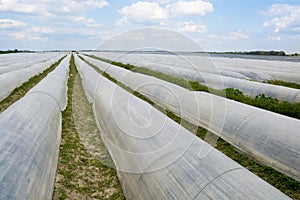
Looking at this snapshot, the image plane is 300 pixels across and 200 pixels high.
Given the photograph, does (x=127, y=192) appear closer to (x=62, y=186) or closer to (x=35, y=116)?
(x=62, y=186)

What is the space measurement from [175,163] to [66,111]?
714 cm

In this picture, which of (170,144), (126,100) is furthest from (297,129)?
(126,100)

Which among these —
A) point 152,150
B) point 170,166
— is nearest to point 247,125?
point 152,150

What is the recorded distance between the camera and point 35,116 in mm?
5180

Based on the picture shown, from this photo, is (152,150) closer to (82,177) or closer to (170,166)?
(170,166)

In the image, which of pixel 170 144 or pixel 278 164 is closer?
pixel 170 144

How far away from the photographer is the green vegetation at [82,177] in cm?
460

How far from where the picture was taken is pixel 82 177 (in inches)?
204

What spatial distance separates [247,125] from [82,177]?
3644 mm

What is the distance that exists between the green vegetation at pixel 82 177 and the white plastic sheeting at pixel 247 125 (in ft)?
9.37

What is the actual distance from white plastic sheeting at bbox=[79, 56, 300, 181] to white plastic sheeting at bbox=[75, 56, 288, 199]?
195 centimetres

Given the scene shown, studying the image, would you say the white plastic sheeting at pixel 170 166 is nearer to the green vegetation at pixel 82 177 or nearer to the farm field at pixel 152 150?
the farm field at pixel 152 150

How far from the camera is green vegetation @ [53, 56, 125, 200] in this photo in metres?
4.60

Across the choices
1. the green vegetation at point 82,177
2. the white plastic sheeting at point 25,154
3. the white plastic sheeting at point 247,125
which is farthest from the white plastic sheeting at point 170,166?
the white plastic sheeting at point 247,125
